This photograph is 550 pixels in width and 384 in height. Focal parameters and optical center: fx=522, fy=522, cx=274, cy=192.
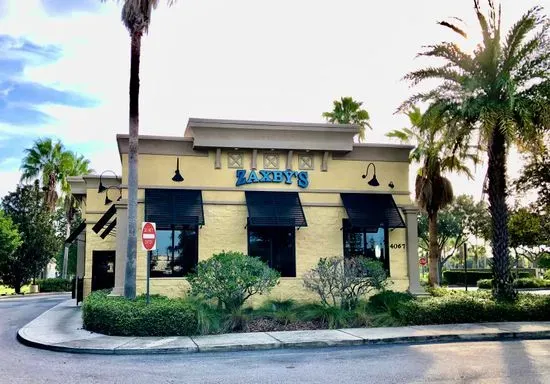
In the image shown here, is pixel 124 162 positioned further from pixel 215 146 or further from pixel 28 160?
pixel 28 160

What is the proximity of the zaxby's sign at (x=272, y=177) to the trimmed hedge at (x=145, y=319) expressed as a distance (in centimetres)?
632

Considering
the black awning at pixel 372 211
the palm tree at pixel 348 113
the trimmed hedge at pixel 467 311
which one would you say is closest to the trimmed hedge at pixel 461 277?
the palm tree at pixel 348 113

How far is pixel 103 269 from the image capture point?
2361 cm

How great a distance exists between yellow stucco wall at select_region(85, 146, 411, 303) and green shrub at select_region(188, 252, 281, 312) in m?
3.06

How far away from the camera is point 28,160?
132 ft

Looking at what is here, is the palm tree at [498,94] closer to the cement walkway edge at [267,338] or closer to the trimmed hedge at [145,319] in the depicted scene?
the cement walkway edge at [267,338]

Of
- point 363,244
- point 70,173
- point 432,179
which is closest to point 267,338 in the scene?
point 363,244

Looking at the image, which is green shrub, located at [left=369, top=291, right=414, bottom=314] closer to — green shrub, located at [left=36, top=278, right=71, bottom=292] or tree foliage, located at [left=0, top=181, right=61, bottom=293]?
tree foliage, located at [left=0, top=181, right=61, bottom=293]

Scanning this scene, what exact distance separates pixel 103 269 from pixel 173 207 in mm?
7496

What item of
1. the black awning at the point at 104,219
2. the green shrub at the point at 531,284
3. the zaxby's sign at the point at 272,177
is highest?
the zaxby's sign at the point at 272,177

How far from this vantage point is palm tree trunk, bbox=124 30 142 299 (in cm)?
1555

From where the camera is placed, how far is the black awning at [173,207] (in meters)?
17.9

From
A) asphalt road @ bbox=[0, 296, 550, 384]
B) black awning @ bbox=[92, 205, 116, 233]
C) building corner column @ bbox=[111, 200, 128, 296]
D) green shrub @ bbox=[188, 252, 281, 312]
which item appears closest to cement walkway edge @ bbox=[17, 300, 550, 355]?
asphalt road @ bbox=[0, 296, 550, 384]

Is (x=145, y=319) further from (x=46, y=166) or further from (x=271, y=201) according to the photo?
(x=46, y=166)
